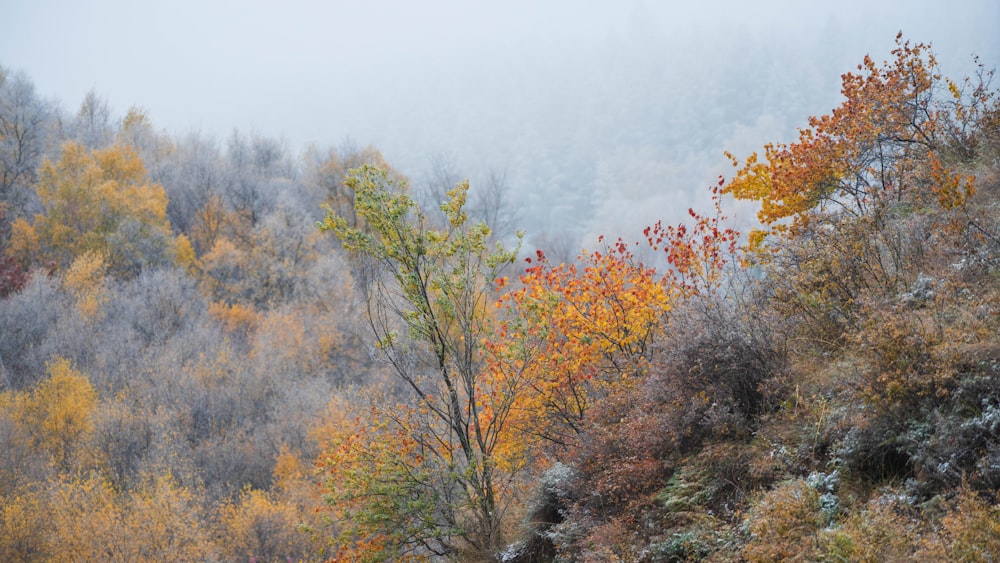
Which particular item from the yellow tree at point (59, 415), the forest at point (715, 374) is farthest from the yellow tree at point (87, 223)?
the forest at point (715, 374)

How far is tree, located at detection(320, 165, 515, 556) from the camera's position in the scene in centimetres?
903

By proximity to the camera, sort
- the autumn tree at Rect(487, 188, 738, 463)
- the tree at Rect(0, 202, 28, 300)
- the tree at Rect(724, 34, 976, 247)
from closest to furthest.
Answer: the autumn tree at Rect(487, 188, 738, 463) < the tree at Rect(724, 34, 976, 247) < the tree at Rect(0, 202, 28, 300)

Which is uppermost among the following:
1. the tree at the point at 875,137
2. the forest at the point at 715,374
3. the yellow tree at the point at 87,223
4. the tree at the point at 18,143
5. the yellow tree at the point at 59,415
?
the tree at the point at 18,143

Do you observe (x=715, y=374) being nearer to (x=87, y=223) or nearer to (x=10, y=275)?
(x=10, y=275)

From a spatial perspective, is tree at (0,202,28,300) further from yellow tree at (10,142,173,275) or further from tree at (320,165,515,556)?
tree at (320,165,515,556)

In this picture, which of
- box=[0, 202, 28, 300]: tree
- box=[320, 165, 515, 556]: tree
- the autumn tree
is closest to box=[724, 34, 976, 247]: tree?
the autumn tree

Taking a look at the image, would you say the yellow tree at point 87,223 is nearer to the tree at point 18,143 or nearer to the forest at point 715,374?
the tree at point 18,143

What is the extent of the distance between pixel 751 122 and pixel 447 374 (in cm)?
8568

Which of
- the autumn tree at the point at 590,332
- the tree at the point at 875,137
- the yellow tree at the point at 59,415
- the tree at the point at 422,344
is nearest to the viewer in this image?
the tree at the point at 422,344

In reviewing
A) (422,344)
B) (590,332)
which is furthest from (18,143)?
(590,332)

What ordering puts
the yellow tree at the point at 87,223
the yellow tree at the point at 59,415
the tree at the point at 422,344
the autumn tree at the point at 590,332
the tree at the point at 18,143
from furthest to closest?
the tree at the point at 18,143, the yellow tree at the point at 87,223, the yellow tree at the point at 59,415, the autumn tree at the point at 590,332, the tree at the point at 422,344

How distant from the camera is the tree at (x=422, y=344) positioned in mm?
9031

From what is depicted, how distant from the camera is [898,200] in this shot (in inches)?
392

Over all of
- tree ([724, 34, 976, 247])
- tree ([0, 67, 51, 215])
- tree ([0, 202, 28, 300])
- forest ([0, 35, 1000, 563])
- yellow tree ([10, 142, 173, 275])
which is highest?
tree ([0, 67, 51, 215])
